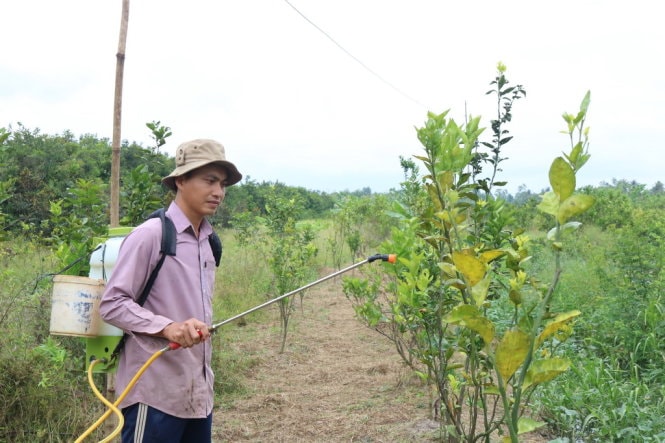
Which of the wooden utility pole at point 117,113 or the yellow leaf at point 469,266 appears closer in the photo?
the yellow leaf at point 469,266

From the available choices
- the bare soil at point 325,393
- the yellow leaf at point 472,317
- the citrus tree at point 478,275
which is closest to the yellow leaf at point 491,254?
the citrus tree at point 478,275

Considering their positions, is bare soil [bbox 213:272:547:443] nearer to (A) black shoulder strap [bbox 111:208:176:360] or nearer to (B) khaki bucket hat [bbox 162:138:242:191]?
(A) black shoulder strap [bbox 111:208:176:360]

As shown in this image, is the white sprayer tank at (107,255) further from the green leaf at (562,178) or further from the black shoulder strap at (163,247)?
the green leaf at (562,178)

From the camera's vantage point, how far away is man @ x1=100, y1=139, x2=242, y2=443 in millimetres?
2088

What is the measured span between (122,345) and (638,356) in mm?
3985

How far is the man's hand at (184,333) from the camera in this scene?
204cm

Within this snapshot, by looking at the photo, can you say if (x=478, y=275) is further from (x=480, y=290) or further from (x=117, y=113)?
(x=117, y=113)

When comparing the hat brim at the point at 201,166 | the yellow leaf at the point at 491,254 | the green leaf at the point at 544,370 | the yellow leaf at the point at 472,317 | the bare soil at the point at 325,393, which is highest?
the hat brim at the point at 201,166

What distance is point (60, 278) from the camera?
238 centimetres

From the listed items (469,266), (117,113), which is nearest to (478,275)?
(469,266)

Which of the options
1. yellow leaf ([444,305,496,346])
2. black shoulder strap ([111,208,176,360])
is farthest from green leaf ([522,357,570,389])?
black shoulder strap ([111,208,176,360])

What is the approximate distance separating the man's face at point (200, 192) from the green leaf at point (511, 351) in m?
1.27

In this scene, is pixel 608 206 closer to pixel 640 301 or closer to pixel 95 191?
pixel 640 301

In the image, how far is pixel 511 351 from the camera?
1.49 meters
